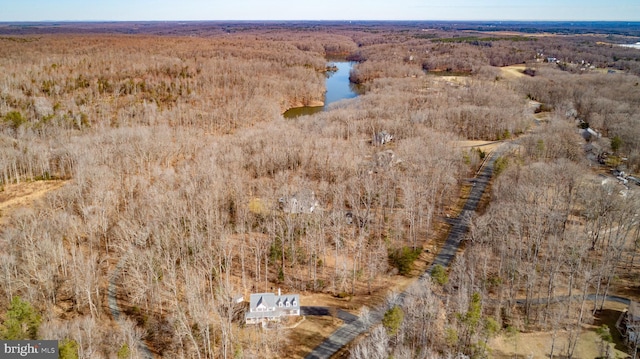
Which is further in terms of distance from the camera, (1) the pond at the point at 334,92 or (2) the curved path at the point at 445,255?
(1) the pond at the point at 334,92

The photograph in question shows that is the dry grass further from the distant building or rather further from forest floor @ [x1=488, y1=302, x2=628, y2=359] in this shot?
the distant building

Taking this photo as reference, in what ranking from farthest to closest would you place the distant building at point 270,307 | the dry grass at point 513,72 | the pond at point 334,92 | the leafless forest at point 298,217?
the dry grass at point 513,72 → the pond at point 334,92 → the distant building at point 270,307 → the leafless forest at point 298,217

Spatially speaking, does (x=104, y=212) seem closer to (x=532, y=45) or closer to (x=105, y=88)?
(x=105, y=88)

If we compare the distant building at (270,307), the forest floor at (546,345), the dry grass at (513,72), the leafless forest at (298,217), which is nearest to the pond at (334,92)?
the leafless forest at (298,217)

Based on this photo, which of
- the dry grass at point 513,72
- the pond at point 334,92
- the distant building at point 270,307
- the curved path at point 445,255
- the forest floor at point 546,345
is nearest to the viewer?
the forest floor at point 546,345

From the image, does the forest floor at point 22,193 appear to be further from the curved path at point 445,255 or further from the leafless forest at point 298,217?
Answer: the curved path at point 445,255

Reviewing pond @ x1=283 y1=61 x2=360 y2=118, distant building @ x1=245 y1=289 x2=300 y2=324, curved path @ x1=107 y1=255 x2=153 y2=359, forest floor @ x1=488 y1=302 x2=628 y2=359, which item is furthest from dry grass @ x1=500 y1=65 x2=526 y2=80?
curved path @ x1=107 y1=255 x2=153 y2=359
